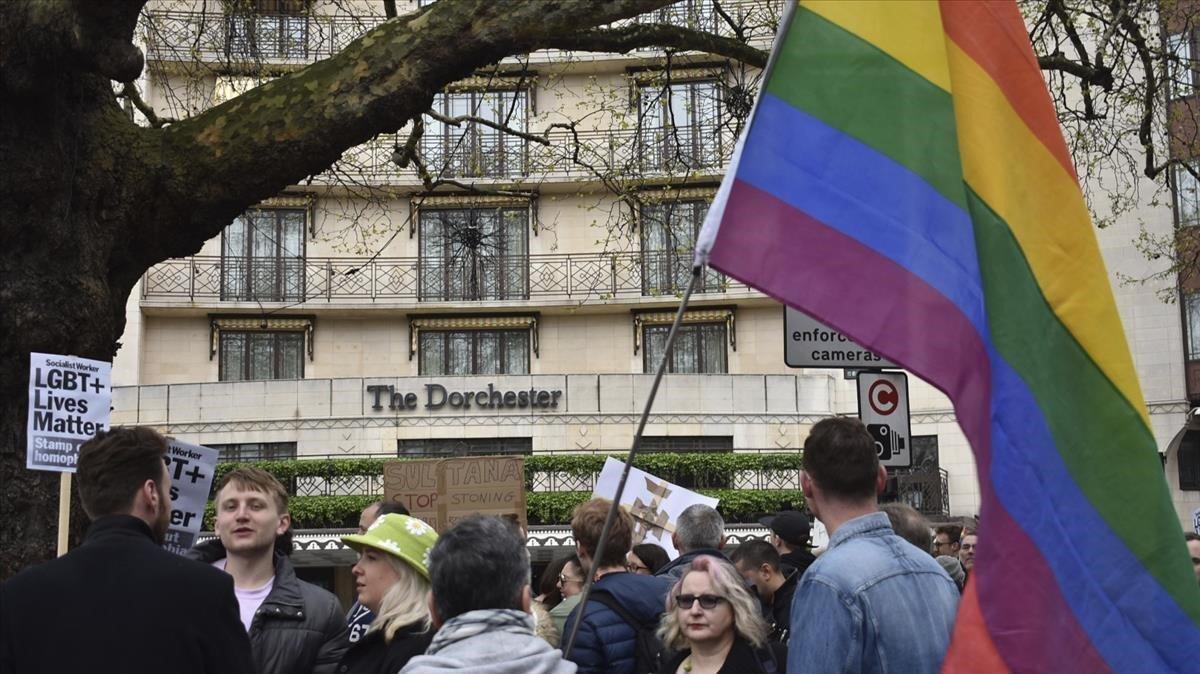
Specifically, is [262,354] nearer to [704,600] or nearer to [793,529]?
[793,529]

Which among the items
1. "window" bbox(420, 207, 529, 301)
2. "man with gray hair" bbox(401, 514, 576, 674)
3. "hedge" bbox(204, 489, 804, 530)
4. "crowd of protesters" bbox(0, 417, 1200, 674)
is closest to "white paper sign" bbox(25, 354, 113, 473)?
"crowd of protesters" bbox(0, 417, 1200, 674)

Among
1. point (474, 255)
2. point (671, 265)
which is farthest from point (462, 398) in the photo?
point (671, 265)

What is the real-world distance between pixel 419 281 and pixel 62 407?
100ft

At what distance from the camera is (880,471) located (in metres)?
3.95

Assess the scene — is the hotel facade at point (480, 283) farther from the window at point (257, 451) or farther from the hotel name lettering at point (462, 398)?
the window at point (257, 451)

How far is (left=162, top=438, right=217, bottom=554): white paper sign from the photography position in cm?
627

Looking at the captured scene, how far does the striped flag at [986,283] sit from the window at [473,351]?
3318 cm

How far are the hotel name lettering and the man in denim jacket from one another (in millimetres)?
28349

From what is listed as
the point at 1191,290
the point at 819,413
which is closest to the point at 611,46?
the point at 819,413

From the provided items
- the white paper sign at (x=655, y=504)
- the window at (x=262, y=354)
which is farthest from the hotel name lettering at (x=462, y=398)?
the white paper sign at (x=655, y=504)

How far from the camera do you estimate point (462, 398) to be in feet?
106

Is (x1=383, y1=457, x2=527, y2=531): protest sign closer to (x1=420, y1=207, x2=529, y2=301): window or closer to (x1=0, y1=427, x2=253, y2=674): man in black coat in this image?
(x1=0, y1=427, x2=253, y2=674): man in black coat

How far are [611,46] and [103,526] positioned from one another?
19.2ft

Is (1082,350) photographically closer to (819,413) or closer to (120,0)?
(120,0)
